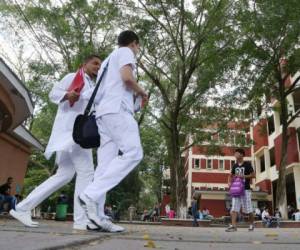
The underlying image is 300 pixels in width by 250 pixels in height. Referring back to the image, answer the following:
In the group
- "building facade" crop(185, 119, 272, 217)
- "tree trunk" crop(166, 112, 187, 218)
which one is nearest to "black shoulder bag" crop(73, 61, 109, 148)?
"tree trunk" crop(166, 112, 187, 218)

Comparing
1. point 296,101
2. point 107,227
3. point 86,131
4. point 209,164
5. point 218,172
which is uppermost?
point 296,101

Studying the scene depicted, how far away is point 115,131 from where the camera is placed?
455 centimetres

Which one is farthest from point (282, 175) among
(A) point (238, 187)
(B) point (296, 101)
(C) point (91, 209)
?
(C) point (91, 209)

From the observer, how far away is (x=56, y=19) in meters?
20.3

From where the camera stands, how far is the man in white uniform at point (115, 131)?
14.6ft

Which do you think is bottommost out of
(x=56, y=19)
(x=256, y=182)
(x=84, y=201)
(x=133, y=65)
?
(x=84, y=201)

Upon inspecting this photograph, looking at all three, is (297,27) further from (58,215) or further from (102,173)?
(102,173)

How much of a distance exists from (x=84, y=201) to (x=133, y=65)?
1.49 metres

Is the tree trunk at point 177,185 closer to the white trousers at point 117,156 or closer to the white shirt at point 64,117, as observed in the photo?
Answer: the white shirt at point 64,117

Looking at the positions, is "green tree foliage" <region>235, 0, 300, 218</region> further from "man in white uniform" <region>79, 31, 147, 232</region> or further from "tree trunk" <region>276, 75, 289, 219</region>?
"man in white uniform" <region>79, 31, 147, 232</region>

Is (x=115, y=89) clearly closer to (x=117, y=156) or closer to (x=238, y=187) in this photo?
(x=117, y=156)

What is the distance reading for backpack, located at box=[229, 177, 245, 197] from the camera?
27.8 ft

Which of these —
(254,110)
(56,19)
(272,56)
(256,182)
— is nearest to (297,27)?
(272,56)

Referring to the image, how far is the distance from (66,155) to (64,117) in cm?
47
